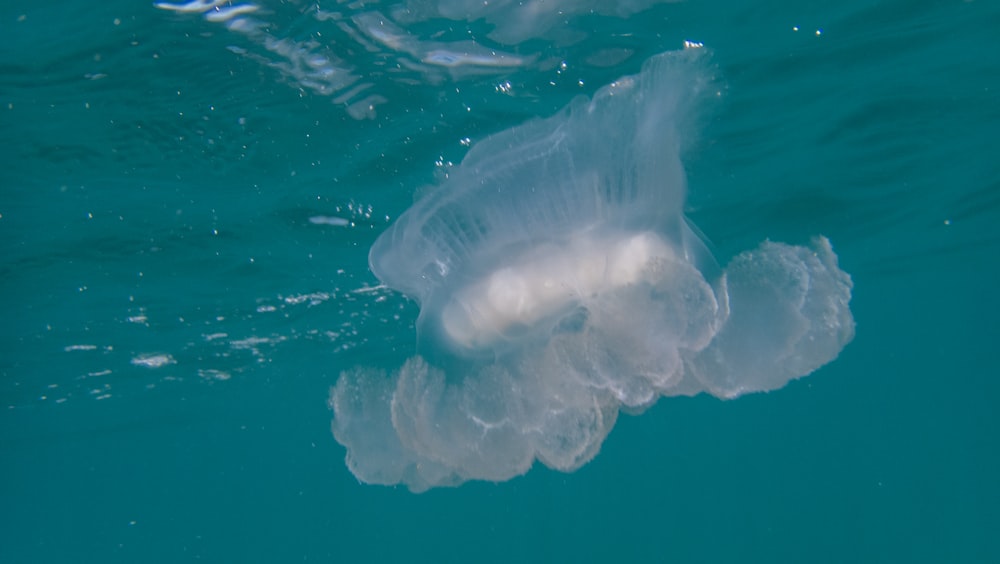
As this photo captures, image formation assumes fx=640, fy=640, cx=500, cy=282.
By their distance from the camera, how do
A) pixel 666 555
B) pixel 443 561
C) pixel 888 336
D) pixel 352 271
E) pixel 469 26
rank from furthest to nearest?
pixel 443 561, pixel 666 555, pixel 888 336, pixel 352 271, pixel 469 26

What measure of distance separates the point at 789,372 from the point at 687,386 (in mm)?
690

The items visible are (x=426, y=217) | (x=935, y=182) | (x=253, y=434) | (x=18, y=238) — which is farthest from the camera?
(x=253, y=434)

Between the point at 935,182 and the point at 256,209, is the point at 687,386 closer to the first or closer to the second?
the point at 256,209

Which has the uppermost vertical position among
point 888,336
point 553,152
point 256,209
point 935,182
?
point 553,152

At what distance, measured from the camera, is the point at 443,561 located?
65.2m

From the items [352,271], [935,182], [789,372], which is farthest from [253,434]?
[789,372]

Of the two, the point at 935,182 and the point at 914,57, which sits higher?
the point at 914,57

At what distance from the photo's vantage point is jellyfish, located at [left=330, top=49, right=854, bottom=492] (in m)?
3.89

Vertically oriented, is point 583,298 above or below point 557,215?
below

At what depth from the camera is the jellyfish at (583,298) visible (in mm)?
3895

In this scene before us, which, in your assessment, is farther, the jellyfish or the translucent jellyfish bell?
the translucent jellyfish bell

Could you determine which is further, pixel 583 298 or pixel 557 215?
pixel 557 215

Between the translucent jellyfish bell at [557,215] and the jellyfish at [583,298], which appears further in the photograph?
the translucent jellyfish bell at [557,215]

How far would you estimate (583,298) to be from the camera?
4.18m
